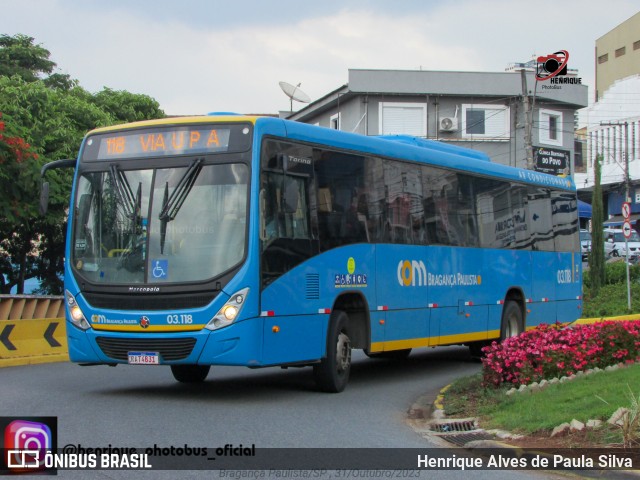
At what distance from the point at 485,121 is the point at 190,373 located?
3231 centimetres

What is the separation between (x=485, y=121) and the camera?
1718 inches

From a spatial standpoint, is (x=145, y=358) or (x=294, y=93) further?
(x=294, y=93)

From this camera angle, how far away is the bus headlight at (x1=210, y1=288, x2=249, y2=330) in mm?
10906

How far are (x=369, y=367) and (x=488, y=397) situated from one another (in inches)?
240

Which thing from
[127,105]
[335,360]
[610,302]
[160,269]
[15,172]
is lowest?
[335,360]

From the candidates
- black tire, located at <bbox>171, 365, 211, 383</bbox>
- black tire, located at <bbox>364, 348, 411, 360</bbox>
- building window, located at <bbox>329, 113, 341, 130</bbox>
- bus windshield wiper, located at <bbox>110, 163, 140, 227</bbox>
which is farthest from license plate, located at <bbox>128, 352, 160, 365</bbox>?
building window, located at <bbox>329, 113, 341, 130</bbox>

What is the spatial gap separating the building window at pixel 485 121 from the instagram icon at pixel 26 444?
1427 inches

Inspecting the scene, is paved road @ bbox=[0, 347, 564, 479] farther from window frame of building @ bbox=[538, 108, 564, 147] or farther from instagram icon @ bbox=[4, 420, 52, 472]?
window frame of building @ bbox=[538, 108, 564, 147]

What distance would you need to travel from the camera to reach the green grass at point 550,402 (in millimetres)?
9094

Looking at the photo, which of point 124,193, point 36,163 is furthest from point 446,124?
point 124,193

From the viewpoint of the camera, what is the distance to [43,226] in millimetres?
26688

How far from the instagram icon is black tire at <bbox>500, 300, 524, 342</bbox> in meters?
10.6

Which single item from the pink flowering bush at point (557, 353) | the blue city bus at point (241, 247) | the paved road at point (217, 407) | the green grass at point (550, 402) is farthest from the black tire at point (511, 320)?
the green grass at point (550, 402)

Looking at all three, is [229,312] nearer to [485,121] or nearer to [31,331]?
[31,331]
